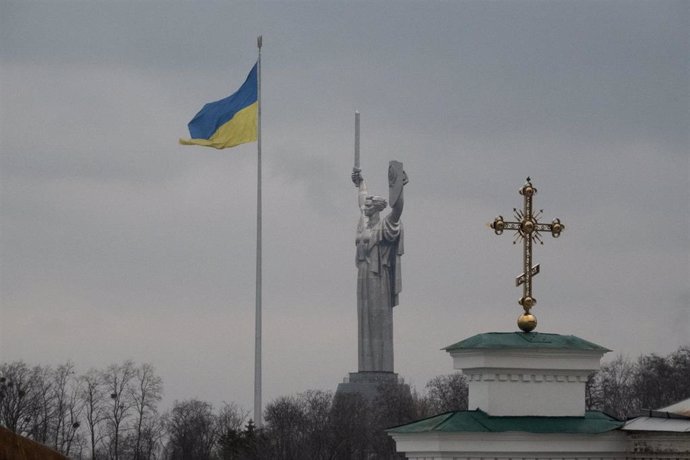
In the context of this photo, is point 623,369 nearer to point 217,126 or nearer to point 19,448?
point 217,126

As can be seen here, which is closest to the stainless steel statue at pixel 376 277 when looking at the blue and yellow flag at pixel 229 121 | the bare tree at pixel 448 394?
the bare tree at pixel 448 394

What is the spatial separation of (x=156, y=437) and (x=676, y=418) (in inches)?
2699

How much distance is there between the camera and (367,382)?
127375 millimetres

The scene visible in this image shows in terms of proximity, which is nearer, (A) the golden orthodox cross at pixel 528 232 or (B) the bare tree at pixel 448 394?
(A) the golden orthodox cross at pixel 528 232

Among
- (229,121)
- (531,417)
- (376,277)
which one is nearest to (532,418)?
(531,417)

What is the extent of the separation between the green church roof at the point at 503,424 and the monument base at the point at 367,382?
320 feet

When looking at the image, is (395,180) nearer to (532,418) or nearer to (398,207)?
(398,207)

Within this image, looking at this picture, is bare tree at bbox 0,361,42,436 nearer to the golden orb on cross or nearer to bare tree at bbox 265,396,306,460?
bare tree at bbox 265,396,306,460

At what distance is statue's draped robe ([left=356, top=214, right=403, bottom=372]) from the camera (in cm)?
12988

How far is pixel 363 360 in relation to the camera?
13125 centimetres

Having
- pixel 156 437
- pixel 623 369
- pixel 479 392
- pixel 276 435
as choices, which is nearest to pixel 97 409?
pixel 156 437

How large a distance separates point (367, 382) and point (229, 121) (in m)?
67.5

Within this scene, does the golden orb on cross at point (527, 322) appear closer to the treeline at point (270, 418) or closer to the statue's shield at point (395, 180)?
the treeline at point (270, 418)

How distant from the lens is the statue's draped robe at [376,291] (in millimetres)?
129875
